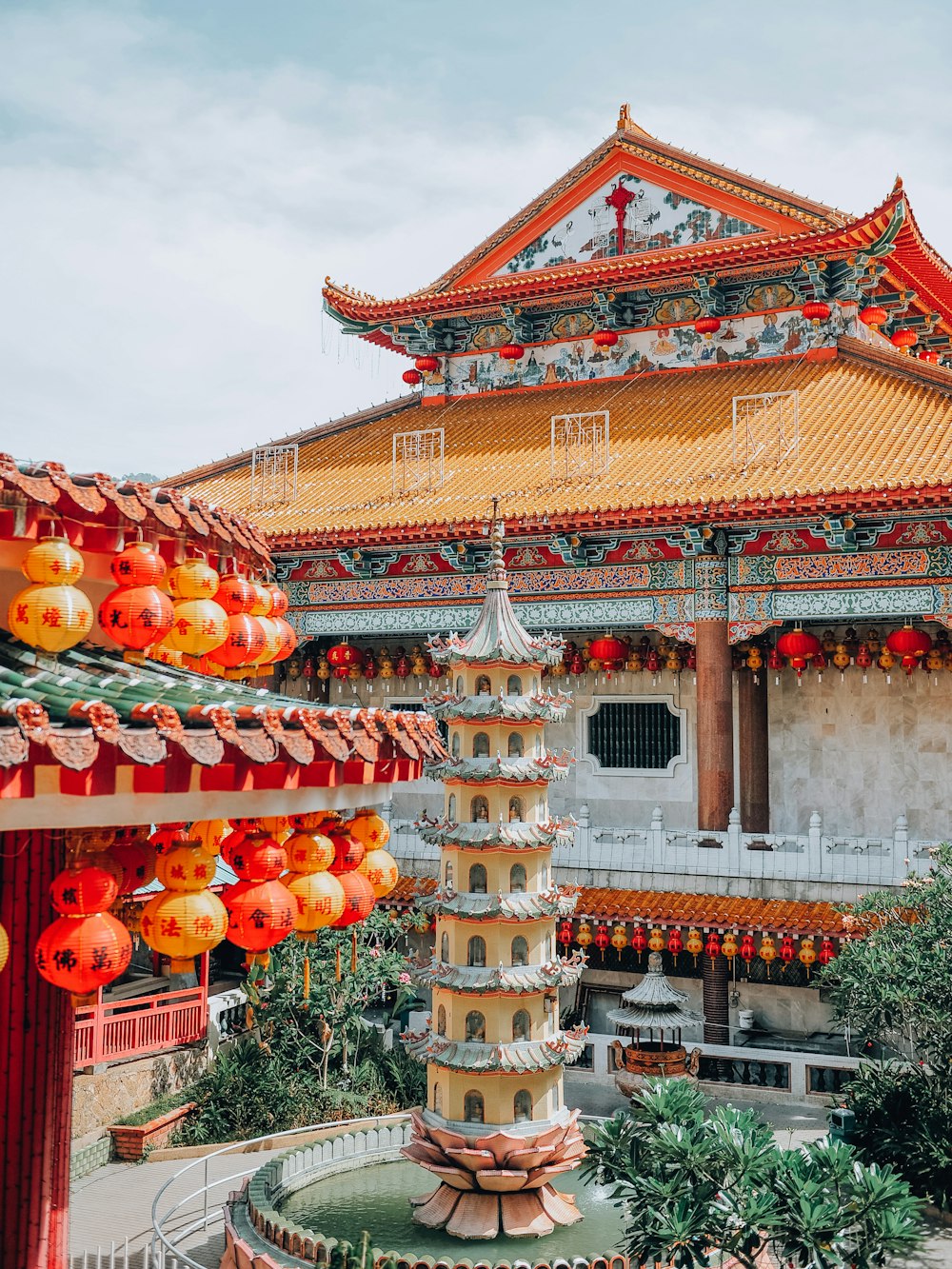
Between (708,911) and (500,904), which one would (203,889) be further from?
(708,911)

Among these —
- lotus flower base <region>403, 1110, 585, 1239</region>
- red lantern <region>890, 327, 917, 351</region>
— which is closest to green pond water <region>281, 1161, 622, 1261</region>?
lotus flower base <region>403, 1110, 585, 1239</region>

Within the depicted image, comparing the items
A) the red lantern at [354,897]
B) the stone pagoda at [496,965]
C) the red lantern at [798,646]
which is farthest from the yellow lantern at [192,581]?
the red lantern at [798,646]

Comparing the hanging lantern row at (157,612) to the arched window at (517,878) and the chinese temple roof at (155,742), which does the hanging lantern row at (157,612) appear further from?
the arched window at (517,878)

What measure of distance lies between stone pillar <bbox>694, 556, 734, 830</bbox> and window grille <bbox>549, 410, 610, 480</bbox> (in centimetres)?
241

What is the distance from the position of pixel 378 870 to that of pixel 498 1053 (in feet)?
16.5

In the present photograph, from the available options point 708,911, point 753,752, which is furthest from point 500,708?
point 753,752

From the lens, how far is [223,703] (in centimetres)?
420

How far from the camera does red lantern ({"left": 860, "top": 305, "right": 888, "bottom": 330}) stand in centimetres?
2048

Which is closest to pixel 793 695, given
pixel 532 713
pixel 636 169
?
pixel 532 713

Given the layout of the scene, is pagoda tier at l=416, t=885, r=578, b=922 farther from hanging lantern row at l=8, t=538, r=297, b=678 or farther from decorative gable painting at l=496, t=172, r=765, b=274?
decorative gable painting at l=496, t=172, r=765, b=274

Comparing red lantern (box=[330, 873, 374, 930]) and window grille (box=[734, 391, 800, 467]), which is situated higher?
window grille (box=[734, 391, 800, 467])

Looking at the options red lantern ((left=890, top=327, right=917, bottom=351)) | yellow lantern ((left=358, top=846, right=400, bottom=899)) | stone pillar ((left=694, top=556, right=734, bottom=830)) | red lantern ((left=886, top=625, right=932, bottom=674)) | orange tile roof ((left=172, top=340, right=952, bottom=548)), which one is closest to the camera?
yellow lantern ((left=358, top=846, right=400, bottom=899))

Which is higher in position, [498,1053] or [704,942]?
[704,942]

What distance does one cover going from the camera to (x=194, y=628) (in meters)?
5.70
